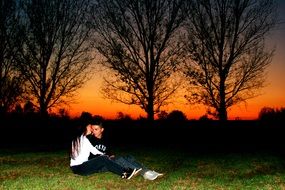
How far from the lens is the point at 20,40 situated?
34375 mm

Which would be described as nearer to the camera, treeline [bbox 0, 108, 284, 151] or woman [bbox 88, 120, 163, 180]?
woman [bbox 88, 120, 163, 180]

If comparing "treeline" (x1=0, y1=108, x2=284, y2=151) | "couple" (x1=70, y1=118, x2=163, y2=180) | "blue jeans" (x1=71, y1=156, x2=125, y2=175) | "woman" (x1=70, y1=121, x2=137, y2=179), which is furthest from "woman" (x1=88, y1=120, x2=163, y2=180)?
"treeline" (x1=0, y1=108, x2=284, y2=151)

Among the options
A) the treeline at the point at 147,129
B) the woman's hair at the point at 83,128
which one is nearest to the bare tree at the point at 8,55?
the treeline at the point at 147,129

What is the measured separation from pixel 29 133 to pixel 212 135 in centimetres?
1450

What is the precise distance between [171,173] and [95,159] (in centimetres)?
271

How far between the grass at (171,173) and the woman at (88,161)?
0.22 metres

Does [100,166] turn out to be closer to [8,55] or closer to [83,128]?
[83,128]

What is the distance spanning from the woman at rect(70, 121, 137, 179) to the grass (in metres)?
0.22

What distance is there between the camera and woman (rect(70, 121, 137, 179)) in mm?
12320

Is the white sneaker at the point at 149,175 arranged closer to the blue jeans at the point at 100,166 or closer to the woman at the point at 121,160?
the woman at the point at 121,160

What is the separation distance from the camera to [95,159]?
1241 centimetres

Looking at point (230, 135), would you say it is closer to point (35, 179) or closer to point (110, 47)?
point (110, 47)

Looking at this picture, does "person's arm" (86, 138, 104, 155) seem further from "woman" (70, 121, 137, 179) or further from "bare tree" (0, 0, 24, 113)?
"bare tree" (0, 0, 24, 113)

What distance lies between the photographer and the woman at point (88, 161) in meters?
12.3
